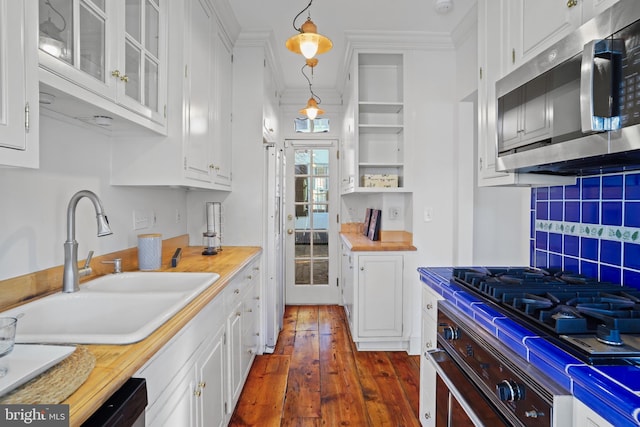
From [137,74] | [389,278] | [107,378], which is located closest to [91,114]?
[137,74]

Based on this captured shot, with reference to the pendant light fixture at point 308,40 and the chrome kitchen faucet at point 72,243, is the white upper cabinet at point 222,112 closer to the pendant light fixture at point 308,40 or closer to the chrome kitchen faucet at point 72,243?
the pendant light fixture at point 308,40

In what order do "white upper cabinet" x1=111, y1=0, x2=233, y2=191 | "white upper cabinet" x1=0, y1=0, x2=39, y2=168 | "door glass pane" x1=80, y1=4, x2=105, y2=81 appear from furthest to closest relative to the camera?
"white upper cabinet" x1=111, y1=0, x2=233, y2=191, "door glass pane" x1=80, y1=4, x2=105, y2=81, "white upper cabinet" x1=0, y1=0, x2=39, y2=168

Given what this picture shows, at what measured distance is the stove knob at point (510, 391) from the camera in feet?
3.17

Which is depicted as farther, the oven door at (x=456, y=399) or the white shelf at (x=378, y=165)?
the white shelf at (x=378, y=165)

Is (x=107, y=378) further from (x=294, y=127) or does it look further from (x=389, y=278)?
(x=294, y=127)

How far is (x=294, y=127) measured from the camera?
174 inches

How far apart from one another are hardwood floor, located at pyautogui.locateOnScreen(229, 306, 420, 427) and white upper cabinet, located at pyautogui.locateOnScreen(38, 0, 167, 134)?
6.03 ft

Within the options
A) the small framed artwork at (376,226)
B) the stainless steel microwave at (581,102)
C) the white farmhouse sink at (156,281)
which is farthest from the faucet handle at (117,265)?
the small framed artwork at (376,226)

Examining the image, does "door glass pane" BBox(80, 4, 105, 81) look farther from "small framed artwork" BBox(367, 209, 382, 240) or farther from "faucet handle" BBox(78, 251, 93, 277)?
"small framed artwork" BBox(367, 209, 382, 240)

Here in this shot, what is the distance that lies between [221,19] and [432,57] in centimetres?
181

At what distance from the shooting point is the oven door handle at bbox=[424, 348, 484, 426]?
4.01 ft

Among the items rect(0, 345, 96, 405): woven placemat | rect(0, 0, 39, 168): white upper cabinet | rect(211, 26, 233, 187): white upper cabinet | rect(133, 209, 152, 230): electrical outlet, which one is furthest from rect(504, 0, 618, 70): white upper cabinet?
rect(133, 209, 152, 230): electrical outlet

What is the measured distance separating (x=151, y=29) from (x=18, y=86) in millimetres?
1010

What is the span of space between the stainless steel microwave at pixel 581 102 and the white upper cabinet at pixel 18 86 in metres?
1.50
